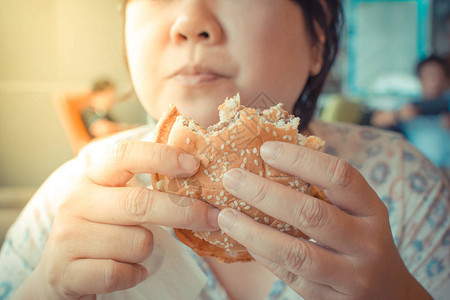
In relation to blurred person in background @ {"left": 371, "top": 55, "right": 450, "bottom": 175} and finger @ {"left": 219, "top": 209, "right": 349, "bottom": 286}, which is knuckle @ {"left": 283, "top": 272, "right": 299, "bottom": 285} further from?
blurred person in background @ {"left": 371, "top": 55, "right": 450, "bottom": 175}

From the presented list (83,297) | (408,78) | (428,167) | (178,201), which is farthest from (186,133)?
(408,78)

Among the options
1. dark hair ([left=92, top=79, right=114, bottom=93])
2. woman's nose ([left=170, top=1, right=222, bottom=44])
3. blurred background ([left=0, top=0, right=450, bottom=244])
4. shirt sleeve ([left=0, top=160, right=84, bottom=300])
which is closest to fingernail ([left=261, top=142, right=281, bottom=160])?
woman's nose ([left=170, top=1, right=222, bottom=44])

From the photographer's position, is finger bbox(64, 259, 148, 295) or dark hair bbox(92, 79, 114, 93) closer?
finger bbox(64, 259, 148, 295)

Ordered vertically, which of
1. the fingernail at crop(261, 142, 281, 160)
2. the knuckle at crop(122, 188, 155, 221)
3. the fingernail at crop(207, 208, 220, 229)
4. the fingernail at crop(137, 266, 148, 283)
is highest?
the fingernail at crop(261, 142, 281, 160)

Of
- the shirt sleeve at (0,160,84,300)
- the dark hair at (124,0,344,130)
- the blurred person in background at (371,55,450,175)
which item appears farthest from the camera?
the blurred person in background at (371,55,450,175)

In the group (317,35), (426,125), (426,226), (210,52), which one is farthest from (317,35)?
(426,125)

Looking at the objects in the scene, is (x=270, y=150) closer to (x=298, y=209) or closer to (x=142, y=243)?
(x=298, y=209)
